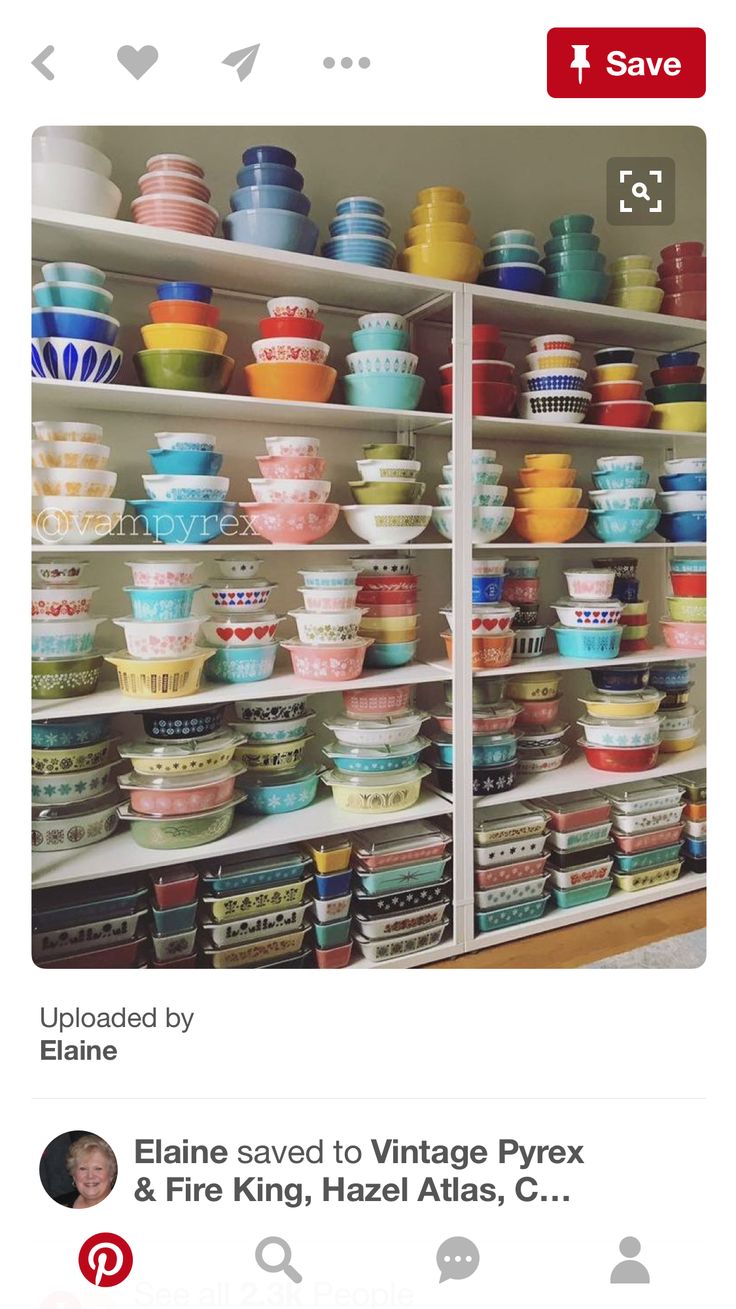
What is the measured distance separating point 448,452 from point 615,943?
946 mm

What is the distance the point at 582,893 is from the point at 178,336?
Answer: 1205mm

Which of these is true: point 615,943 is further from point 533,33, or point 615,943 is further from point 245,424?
point 533,33

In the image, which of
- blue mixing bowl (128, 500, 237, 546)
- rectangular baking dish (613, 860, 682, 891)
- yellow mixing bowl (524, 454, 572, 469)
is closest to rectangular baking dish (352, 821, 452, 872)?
rectangular baking dish (613, 860, 682, 891)

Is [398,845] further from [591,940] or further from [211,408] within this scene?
[211,408]

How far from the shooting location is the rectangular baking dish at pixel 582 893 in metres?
1.39

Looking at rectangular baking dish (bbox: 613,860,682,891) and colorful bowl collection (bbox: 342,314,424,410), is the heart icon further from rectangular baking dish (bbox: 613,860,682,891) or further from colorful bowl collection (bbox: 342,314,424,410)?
rectangular baking dish (bbox: 613,860,682,891)

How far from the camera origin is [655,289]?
136 centimetres

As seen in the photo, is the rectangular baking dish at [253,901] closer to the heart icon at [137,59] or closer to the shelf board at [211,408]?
the shelf board at [211,408]

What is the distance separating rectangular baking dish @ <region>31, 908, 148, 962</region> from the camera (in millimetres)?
1012

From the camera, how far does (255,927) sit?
1145mm

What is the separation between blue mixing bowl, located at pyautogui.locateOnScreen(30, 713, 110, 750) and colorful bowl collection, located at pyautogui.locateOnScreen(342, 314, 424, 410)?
0.65 meters

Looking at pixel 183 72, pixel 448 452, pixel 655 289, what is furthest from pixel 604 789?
pixel 183 72
